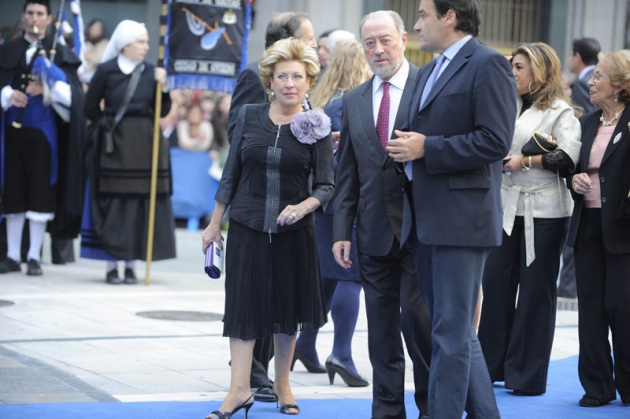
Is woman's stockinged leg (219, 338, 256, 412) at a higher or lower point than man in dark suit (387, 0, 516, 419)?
lower

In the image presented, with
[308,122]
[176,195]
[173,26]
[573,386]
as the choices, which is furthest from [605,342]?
[176,195]

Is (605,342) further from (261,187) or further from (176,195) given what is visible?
(176,195)

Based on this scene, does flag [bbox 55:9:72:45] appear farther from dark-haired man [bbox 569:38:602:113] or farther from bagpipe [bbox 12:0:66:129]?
dark-haired man [bbox 569:38:602:113]

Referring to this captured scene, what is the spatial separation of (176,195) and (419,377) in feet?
40.4

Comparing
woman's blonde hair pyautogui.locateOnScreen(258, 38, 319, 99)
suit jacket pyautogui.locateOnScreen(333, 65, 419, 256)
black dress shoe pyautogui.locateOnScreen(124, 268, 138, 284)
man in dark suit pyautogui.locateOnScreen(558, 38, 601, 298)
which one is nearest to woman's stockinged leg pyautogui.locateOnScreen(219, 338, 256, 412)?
suit jacket pyautogui.locateOnScreen(333, 65, 419, 256)

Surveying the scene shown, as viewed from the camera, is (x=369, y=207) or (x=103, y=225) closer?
(x=369, y=207)

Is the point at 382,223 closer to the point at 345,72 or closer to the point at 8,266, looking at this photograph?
the point at 345,72

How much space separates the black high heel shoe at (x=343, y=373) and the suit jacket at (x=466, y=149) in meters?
2.08

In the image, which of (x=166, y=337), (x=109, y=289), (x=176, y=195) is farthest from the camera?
(x=176, y=195)

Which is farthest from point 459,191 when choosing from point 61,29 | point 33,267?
point 61,29

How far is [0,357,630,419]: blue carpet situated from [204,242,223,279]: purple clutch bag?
745 millimetres

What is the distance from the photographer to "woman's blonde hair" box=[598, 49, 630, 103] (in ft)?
23.7

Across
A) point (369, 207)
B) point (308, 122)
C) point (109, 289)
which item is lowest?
point (109, 289)

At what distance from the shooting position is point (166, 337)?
8.84 metres
